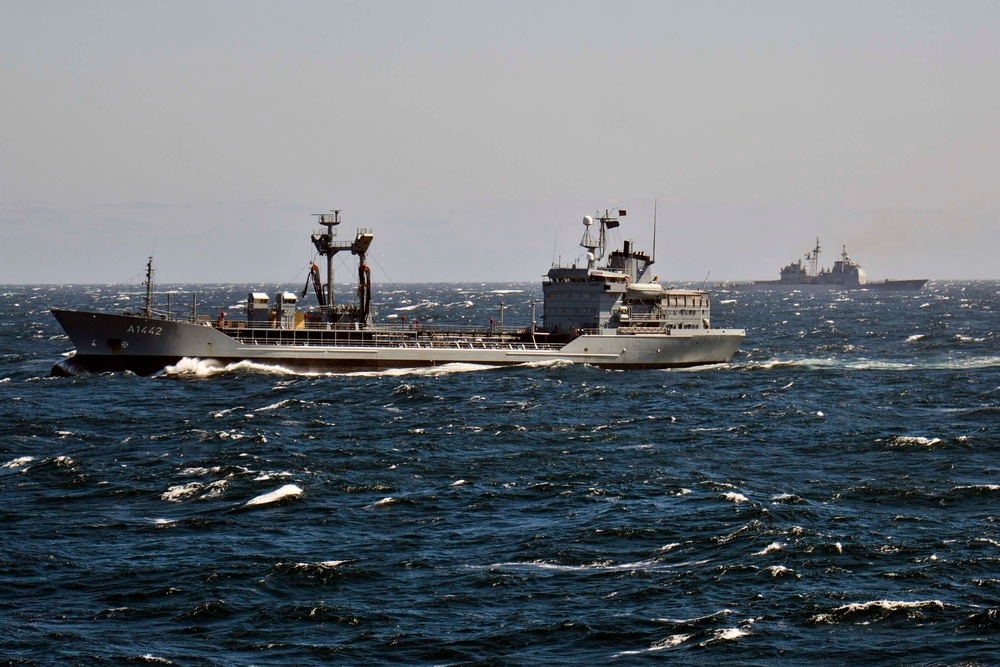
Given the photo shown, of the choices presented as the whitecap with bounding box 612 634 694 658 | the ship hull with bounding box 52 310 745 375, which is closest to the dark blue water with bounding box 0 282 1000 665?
the whitecap with bounding box 612 634 694 658

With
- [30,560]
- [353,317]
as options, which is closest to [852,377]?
[353,317]

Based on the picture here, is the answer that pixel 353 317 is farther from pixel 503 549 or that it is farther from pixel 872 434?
pixel 503 549

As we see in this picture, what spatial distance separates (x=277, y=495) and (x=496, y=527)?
7463mm

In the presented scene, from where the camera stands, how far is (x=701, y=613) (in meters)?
24.0

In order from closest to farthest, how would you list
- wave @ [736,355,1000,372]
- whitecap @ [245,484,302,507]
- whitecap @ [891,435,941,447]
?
whitecap @ [245,484,302,507] < whitecap @ [891,435,941,447] < wave @ [736,355,1000,372]

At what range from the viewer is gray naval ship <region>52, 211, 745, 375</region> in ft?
208

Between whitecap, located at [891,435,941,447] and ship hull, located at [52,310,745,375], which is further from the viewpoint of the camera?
ship hull, located at [52,310,745,375]

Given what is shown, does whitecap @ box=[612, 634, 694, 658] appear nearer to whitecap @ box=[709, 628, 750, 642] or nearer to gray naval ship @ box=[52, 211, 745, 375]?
whitecap @ box=[709, 628, 750, 642]

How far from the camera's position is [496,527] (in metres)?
30.7

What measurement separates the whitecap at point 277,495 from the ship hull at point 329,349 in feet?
101

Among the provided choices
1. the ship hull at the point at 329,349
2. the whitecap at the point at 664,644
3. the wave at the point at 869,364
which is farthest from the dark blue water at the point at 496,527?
the wave at the point at 869,364

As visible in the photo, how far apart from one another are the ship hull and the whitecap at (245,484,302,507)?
3075cm

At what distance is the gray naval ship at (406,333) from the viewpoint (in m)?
63.4

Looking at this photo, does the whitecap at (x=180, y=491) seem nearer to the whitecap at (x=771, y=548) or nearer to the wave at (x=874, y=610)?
the whitecap at (x=771, y=548)
